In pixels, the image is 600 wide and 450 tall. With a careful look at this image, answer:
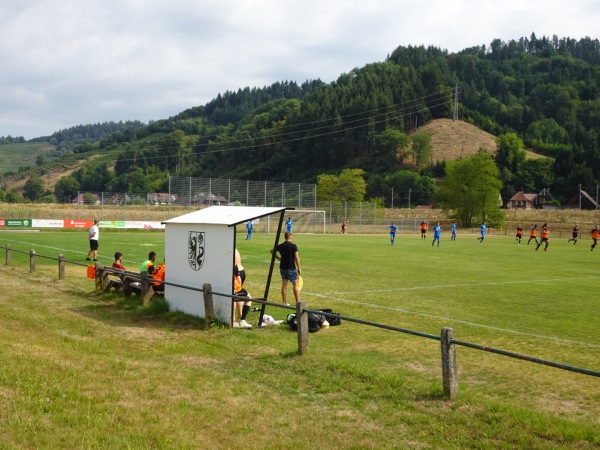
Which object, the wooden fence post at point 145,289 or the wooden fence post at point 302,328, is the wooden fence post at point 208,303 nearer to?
the wooden fence post at point 145,289

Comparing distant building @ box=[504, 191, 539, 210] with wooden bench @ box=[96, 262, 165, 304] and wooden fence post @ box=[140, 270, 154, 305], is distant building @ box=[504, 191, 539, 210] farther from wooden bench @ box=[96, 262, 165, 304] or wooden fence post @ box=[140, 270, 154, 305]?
wooden fence post @ box=[140, 270, 154, 305]

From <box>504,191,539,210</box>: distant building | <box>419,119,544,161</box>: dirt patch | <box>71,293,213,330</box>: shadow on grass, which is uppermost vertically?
<box>419,119,544,161</box>: dirt patch

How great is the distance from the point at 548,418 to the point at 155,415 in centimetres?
433

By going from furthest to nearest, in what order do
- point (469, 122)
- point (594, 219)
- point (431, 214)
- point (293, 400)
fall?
point (469, 122), point (431, 214), point (594, 219), point (293, 400)

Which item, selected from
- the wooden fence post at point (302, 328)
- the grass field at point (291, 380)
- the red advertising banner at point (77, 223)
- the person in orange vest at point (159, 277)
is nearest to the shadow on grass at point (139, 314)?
the grass field at point (291, 380)

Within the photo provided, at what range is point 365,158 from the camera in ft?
516

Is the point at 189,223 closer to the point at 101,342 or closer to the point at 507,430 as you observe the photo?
the point at 101,342

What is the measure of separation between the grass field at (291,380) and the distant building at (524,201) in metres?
119

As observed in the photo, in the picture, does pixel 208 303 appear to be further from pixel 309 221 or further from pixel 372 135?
pixel 372 135

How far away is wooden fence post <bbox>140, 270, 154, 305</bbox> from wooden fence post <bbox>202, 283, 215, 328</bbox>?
8.78 ft

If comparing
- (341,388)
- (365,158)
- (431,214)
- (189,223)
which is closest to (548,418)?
(341,388)

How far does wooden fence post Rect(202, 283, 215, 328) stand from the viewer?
1219cm

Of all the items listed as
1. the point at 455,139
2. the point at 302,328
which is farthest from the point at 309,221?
the point at 455,139

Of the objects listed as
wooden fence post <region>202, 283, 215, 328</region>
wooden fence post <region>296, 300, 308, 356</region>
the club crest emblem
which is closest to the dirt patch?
the club crest emblem
